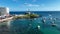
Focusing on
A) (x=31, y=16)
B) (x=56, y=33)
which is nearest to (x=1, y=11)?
(x=31, y=16)

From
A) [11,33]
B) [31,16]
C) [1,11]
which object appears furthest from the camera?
[31,16]

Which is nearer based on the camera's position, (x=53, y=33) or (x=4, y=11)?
(x=53, y=33)

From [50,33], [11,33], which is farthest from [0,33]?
[50,33]

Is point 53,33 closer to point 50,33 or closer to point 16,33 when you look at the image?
point 50,33

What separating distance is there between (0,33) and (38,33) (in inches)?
282

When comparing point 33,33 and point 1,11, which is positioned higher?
point 1,11

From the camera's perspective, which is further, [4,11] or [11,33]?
[4,11]

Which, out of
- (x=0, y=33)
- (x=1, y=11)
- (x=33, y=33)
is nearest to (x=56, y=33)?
(x=33, y=33)

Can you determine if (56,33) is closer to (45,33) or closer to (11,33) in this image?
(45,33)

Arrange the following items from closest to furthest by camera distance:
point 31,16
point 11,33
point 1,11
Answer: point 11,33 < point 1,11 < point 31,16

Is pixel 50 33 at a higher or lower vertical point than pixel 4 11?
lower

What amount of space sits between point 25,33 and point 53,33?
17.6ft

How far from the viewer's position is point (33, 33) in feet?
80.4

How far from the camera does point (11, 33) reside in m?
24.0
